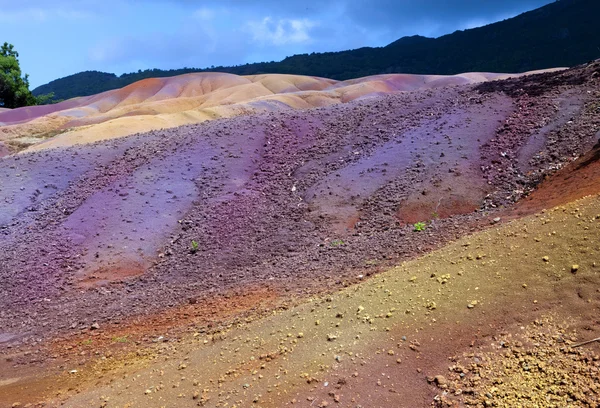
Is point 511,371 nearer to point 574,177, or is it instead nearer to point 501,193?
point 574,177

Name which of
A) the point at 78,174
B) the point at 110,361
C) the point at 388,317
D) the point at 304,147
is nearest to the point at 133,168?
the point at 78,174

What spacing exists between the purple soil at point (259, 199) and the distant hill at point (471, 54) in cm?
4829

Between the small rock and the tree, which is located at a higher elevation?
the tree

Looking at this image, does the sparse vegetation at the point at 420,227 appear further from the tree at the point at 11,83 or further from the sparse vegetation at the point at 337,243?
the tree at the point at 11,83

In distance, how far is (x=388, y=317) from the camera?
443cm

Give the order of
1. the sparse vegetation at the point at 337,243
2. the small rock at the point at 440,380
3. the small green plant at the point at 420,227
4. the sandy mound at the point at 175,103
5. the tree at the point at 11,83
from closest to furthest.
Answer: the small rock at the point at 440,380 < the small green plant at the point at 420,227 < the sparse vegetation at the point at 337,243 < the sandy mound at the point at 175,103 < the tree at the point at 11,83

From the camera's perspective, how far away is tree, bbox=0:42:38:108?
40.1 meters

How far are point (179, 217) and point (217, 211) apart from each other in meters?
0.82

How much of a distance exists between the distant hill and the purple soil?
4829 cm

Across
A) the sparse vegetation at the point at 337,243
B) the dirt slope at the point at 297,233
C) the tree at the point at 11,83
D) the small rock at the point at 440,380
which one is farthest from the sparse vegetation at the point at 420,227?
the tree at the point at 11,83

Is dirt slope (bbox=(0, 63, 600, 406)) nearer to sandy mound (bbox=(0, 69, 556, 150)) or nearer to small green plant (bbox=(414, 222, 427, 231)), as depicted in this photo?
small green plant (bbox=(414, 222, 427, 231))

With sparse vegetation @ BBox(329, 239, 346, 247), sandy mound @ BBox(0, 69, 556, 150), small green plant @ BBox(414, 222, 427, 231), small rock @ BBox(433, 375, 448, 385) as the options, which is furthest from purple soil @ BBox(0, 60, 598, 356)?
sandy mound @ BBox(0, 69, 556, 150)

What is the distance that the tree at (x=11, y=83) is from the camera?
4012cm

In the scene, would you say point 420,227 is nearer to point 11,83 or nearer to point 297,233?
point 297,233
